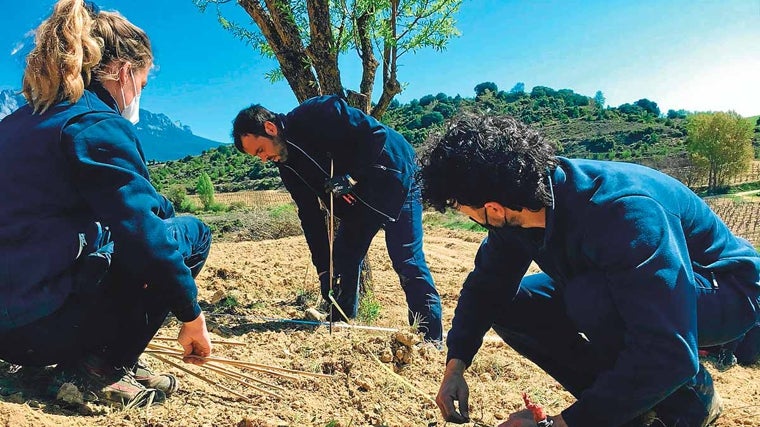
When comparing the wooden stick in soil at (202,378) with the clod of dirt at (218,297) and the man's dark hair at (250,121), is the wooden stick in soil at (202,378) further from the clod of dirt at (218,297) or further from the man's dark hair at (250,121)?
the clod of dirt at (218,297)

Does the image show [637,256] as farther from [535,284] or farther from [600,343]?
[535,284]

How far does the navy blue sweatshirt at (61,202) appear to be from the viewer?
73.5 inches

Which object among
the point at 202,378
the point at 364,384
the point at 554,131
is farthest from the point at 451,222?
the point at 554,131

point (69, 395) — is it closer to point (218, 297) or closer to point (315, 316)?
point (315, 316)

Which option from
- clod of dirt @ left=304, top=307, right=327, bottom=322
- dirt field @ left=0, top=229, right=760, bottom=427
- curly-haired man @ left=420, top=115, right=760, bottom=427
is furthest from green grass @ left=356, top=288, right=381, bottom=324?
curly-haired man @ left=420, top=115, right=760, bottom=427

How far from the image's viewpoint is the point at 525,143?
1.81 meters

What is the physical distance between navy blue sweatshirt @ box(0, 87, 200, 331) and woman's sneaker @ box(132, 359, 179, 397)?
0.57 meters

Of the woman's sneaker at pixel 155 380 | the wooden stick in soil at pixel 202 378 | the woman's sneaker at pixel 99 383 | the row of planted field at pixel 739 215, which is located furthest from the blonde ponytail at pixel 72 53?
the row of planted field at pixel 739 215

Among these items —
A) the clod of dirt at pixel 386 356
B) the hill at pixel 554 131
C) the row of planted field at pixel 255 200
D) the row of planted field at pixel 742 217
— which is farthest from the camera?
the hill at pixel 554 131

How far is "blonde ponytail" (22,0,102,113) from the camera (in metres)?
1.93

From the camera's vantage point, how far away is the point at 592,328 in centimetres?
199

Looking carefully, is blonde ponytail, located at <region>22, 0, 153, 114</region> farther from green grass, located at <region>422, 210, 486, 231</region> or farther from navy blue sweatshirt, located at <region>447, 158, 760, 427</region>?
green grass, located at <region>422, 210, 486, 231</region>

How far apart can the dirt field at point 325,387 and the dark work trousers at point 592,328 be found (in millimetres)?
406

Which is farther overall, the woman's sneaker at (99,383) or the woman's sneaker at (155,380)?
the woman's sneaker at (155,380)
